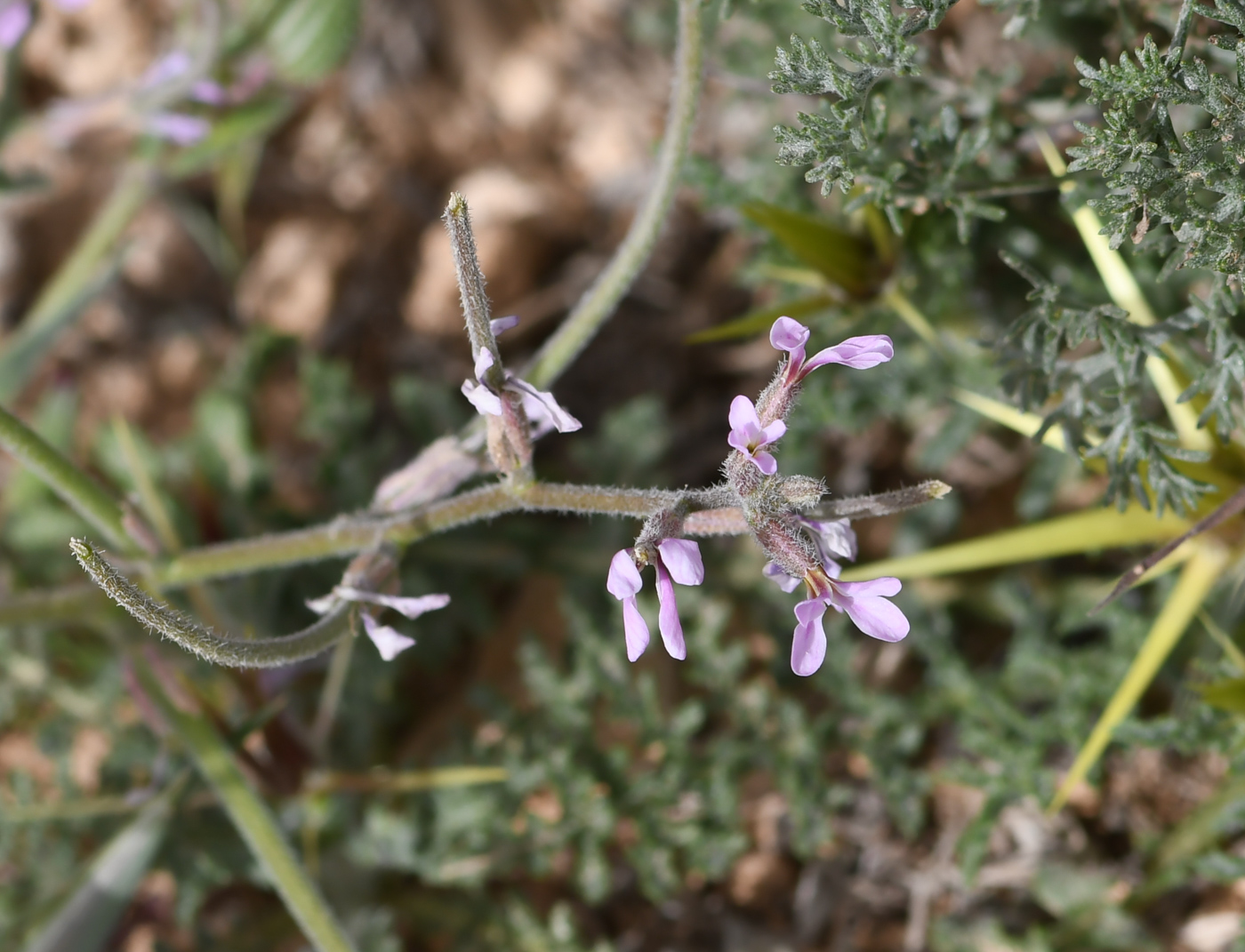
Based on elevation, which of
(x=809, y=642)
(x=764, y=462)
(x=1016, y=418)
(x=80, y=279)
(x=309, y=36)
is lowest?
(x=809, y=642)

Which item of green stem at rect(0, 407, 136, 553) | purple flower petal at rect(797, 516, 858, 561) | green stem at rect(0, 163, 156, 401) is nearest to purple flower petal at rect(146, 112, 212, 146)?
green stem at rect(0, 163, 156, 401)

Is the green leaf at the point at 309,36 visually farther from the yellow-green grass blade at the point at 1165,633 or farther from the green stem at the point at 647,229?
the yellow-green grass blade at the point at 1165,633

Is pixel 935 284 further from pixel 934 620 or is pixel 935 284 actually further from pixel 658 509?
pixel 658 509

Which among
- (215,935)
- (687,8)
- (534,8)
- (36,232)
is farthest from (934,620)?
(36,232)

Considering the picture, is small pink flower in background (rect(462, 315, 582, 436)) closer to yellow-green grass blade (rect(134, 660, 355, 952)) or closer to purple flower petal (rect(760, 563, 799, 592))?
purple flower petal (rect(760, 563, 799, 592))

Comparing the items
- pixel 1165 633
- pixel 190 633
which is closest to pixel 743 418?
pixel 190 633

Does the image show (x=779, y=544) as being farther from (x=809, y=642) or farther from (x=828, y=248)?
(x=828, y=248)
